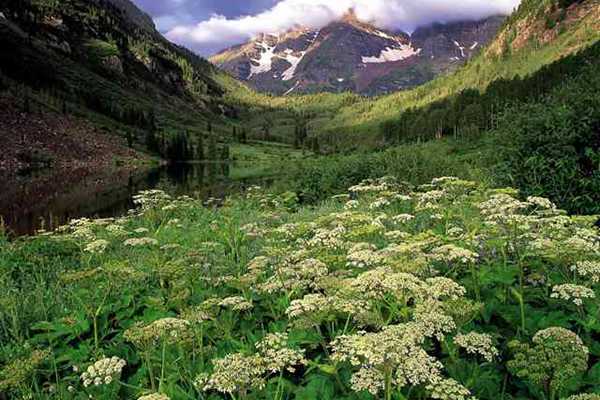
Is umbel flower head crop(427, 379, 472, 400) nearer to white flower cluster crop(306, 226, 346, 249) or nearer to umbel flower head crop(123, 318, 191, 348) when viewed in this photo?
umbel flower head crop(123, 318, 191, 348)

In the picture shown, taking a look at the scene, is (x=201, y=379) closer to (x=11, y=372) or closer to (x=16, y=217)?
(x=11, y=372)

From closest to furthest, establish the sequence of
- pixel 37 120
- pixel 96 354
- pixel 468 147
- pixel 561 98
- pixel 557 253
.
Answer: pixel 557 253
pixel 96 354
pixel 561 98
pixel 468 147
pixel 37 120

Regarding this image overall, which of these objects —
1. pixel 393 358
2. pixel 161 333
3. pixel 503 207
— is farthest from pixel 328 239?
pixel 393 358

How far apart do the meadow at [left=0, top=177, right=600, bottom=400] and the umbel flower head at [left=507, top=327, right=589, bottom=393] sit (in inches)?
0.6

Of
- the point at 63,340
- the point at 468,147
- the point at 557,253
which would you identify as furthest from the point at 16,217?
the point at 468,147

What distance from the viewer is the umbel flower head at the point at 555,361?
11.9 feet

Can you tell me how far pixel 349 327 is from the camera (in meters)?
5.64

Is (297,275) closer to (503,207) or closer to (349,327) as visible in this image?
(349,327)

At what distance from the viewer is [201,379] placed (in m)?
4.17

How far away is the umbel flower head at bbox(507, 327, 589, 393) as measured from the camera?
11.9 ft

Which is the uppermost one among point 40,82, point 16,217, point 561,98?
point 40,82

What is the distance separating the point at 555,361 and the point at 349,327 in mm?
2485

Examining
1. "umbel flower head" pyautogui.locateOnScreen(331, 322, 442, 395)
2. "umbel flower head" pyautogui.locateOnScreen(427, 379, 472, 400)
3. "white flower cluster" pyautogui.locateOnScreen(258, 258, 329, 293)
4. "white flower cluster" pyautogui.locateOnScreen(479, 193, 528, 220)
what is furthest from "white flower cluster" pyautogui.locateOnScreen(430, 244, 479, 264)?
"umbel flower head" pyautogui.locateOnScreen(427, 379, 472, 400)

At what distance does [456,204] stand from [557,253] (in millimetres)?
5344
